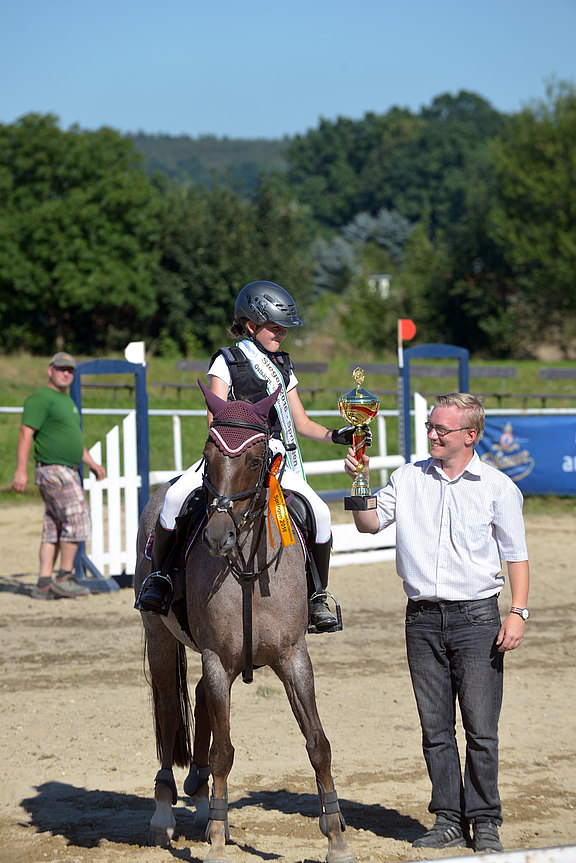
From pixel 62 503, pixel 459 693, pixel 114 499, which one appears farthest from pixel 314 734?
pixel 114 499

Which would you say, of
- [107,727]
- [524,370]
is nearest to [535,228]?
[524,370]

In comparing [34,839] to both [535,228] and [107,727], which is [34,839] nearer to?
[107,727]

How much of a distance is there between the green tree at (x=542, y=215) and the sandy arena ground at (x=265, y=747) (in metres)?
33.7

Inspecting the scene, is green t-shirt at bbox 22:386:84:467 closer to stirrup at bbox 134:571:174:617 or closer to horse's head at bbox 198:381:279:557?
stirrup at bbox 134:571:174:617

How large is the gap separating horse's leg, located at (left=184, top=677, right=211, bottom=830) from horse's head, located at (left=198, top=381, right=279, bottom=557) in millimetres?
1552

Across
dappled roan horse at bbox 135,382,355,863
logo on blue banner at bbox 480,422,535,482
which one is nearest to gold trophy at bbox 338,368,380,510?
dappled roan horse at bbox 135,382,355,863

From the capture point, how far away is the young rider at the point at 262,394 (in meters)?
4.48

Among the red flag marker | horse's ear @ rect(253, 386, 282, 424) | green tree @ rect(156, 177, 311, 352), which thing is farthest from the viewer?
green tree @ rect(156, 177, 311, 352)

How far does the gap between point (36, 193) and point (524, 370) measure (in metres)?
21.4

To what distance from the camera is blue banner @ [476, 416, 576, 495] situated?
47.2 ft

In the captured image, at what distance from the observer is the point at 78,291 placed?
38.9 metres

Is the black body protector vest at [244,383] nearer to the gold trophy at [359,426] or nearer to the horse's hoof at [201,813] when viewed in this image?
the gold trophy at [359,426]

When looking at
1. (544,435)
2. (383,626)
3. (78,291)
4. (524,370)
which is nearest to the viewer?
(383,626)

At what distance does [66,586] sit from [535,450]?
297 inches
